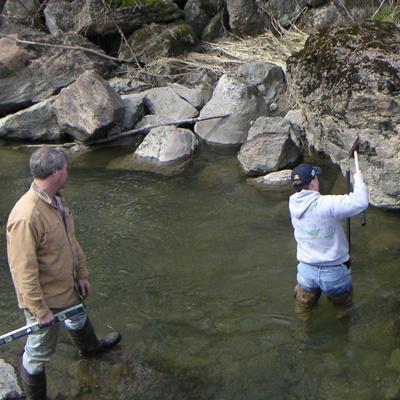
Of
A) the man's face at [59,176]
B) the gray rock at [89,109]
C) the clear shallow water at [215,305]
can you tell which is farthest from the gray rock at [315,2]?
the man's face at [59,176]

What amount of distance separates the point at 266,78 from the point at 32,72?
5332mm

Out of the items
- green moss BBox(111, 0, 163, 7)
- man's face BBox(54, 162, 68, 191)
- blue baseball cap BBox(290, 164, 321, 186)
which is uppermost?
man's face BBox(54, 162, 68, 191)

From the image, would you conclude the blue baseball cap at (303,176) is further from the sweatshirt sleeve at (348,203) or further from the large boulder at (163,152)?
the large boulder at (163,152)

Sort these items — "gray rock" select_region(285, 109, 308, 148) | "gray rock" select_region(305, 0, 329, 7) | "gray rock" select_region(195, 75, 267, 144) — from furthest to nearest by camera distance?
1. "gray rock" select_region(305, 0, 329, 7)
2. "gray rock" select_region(195, 75, 267, 144)
3. "gray rock" select_region(285, 109, 308, 148)

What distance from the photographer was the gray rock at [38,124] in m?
11.7

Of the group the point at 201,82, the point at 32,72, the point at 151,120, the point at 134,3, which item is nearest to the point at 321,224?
the point at 151,120

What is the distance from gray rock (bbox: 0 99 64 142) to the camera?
38.4ft

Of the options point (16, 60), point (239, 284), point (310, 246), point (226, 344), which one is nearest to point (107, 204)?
point (239, 284)

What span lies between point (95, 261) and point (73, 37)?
28.0 ft

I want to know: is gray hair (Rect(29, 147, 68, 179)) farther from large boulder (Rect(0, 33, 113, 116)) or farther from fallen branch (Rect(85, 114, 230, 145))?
large boulder (Rect(0, 33, 113, 116))

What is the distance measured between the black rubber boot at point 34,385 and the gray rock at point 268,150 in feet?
18.0

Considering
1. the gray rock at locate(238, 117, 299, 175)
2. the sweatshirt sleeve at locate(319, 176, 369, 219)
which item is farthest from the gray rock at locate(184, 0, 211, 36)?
the sweatshirt sleeve at locate(319, 176, 369, 219)

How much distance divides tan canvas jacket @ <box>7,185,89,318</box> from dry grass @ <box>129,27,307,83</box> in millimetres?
8782

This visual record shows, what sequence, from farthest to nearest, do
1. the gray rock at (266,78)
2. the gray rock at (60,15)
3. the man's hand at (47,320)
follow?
the gray rock at (60,15) → the gray rock at (266,78) → the man's hand at (47,320)
